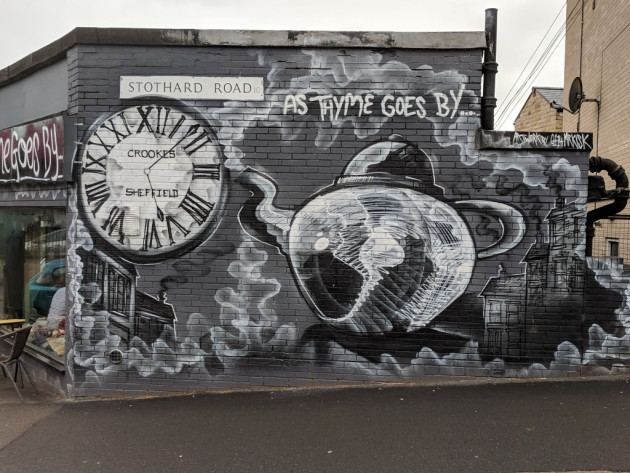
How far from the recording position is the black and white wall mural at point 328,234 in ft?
15.7

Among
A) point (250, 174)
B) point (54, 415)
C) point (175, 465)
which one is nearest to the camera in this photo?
point (175, 465)

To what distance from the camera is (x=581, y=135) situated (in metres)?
4.68

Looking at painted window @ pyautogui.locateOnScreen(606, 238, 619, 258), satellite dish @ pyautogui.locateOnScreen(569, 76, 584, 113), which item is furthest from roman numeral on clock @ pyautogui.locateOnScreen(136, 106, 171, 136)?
satellite dish @ pyautogui.locateOnScreen(569, 76, 584, 113)

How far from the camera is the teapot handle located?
15.7 feet

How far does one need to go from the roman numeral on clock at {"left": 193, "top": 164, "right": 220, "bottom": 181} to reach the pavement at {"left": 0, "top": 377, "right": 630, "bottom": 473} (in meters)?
2.19

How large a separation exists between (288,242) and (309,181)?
644 millimetres

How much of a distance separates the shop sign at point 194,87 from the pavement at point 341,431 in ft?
9.78

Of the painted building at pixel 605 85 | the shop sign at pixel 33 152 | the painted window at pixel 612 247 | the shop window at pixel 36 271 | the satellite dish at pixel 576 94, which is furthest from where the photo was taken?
the satellite dish at pixel 576 94

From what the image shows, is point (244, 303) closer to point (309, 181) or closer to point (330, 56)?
point (309, 181)

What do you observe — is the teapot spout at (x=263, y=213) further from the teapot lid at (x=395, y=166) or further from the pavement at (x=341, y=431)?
the pavement at (x=341, y=431)

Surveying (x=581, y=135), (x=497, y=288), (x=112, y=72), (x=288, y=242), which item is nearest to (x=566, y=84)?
(x=581, y=135)

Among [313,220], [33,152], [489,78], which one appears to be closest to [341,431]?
[313,220]

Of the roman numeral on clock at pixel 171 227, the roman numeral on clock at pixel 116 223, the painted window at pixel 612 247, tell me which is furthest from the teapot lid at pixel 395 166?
the painted window at pixel 612 247

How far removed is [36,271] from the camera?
6.35 m
